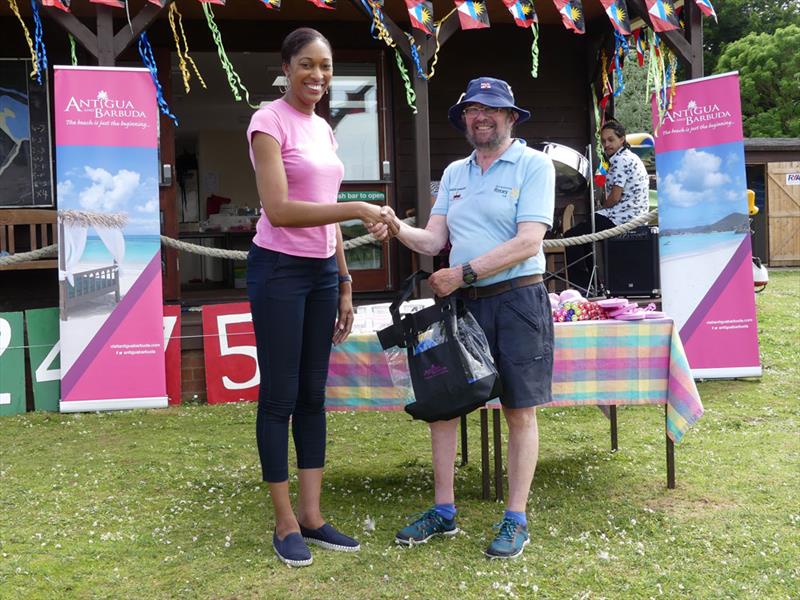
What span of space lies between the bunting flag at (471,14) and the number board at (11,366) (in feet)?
12.5

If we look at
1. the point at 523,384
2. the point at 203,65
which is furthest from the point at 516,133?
the point at 523,384

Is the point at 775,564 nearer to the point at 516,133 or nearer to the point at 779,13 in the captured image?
the point at 516,133

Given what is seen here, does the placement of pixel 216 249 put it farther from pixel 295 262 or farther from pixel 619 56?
pixel 619 56

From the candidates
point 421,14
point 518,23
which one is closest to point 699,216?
point 518,23

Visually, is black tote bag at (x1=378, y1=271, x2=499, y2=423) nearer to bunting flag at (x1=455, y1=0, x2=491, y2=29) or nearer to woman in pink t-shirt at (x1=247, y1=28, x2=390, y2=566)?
woman in pink t-shirt at (x1=247, y1=28, x2=390, y2=566)

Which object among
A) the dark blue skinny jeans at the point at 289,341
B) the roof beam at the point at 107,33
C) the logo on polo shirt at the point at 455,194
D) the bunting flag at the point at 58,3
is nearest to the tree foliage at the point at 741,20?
the roof beam at the point at 107,33

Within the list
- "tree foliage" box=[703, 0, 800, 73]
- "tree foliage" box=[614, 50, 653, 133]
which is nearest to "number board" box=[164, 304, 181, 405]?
"tree foliage" box=[614, 50, 653, 133]

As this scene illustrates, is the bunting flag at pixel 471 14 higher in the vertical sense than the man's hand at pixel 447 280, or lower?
higher

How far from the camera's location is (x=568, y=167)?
828cm

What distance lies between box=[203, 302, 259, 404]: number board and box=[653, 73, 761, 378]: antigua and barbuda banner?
10.2 feet

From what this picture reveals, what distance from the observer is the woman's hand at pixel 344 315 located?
3.59m

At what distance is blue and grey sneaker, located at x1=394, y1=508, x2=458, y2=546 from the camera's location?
136 inches

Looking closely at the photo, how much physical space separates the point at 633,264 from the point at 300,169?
557 cm

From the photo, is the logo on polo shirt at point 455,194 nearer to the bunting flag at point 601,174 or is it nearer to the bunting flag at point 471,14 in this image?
the bunting flag at point 471,14
